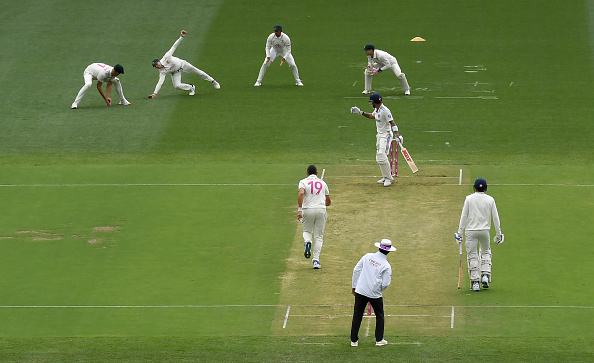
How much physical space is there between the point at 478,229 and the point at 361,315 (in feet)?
11.9

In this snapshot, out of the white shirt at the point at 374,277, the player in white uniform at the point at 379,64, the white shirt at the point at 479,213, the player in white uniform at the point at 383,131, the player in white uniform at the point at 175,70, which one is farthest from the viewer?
the player in white uniform at the point at 175,70

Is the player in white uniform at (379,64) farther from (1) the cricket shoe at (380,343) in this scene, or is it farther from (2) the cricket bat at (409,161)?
(1) the cricket shoe at (380,343)

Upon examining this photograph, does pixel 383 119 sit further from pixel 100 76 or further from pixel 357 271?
pixel 100 76

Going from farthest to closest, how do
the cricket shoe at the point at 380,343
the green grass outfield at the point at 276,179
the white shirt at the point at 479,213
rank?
the white shirt at the point at 479,213, the green grass outfield at the point at 276,179, the cricket shoe at the point at 380,343

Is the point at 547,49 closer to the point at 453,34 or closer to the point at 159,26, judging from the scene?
the point at 453,34

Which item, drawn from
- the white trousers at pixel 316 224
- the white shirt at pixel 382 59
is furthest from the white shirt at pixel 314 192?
the white shirt at pixel 382 59

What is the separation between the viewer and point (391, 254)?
2380 cm

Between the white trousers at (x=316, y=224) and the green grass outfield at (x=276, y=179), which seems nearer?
the green grass outfield at (x=276, y=179)

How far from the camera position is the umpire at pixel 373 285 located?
61.2ft

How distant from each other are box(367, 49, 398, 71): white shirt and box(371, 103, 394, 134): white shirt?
800 cm

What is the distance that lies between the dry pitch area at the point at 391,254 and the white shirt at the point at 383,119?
141 cm

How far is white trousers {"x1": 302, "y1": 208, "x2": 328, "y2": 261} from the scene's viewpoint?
2272cm

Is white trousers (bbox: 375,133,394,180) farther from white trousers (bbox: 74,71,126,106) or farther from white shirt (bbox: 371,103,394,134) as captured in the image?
white trousers (bbox: 74,71,126,106)

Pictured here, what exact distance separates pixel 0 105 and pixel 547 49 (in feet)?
63.1
